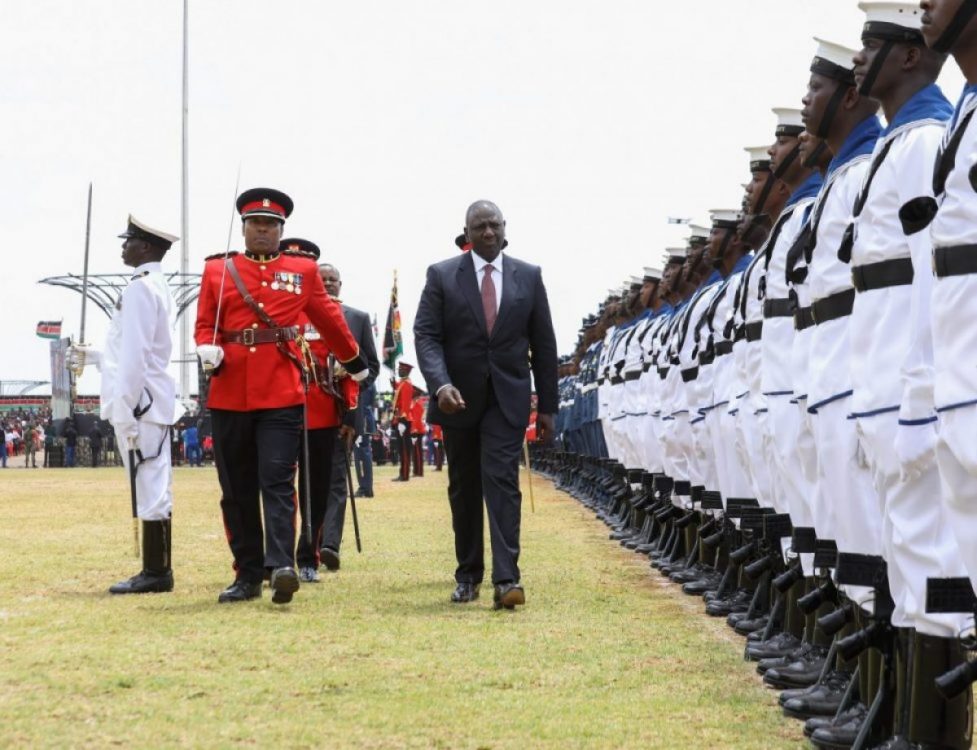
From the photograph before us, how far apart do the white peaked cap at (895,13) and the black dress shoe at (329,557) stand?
6604 millimetres

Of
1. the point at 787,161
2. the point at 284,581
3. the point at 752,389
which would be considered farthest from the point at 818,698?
the point at 284,581

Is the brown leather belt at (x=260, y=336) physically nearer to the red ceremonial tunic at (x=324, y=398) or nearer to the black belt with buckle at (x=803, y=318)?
the red ceremonial tunic at (x=324, y=398)

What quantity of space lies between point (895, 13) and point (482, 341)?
434cm

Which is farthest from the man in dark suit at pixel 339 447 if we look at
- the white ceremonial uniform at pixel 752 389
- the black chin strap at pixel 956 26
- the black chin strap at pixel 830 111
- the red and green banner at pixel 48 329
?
the red and green banner at pixel 48 329

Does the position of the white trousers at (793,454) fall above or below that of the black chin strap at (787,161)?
below

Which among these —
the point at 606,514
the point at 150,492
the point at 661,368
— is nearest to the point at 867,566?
the point at 150,492

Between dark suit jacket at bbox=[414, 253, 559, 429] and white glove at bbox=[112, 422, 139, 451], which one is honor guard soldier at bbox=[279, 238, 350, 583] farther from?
dark suit jacket at bbox=[414, 253, 559, 429]

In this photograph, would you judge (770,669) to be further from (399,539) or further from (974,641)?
(399,539)

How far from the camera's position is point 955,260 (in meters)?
3.71

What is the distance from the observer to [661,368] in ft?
37.8

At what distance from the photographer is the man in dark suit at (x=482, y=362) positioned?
8961mm

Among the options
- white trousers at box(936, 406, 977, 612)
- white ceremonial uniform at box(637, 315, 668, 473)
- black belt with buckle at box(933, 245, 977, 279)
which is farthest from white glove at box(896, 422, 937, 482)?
white ceremonial uniform at box(637, 315, 668, 473)

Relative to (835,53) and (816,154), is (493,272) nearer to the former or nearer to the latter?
(816,154)

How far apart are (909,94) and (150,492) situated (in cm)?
580
